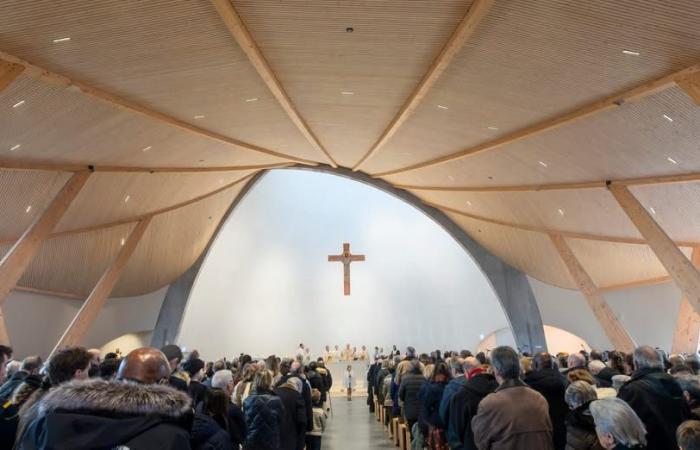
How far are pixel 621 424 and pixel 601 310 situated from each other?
40.8ft

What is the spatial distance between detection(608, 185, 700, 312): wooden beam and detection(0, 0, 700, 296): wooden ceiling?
0.49 m

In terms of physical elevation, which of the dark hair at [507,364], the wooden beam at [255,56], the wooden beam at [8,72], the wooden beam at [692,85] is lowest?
the dark hair at [507,364]

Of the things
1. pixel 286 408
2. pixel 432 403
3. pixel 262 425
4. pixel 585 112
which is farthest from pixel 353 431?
pixel 585 112

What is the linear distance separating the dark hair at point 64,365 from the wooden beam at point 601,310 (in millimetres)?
13397

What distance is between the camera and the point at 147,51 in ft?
23.5

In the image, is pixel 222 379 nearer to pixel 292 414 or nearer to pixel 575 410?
pixel 292 414

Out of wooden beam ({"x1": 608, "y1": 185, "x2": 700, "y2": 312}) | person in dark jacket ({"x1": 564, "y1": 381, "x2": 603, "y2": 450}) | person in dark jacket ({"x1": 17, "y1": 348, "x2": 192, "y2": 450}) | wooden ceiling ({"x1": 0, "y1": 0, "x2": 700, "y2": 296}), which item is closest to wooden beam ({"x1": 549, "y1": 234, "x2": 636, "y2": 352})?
wooden ceiling ({"x1": 0, "y1": 0, "x2": 700, "y2": 296})

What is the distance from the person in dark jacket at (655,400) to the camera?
3.41 meters

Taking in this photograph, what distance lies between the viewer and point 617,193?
1079 centimetres

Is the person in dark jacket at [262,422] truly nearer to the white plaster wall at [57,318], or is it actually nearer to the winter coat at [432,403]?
the winter coat at [432,403]

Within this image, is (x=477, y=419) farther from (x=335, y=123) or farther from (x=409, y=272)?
(x=409, y=272)

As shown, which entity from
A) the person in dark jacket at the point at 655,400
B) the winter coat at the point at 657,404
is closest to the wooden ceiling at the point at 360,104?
the person in dark jacket at the point at 655,400

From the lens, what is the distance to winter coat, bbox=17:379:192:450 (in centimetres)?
175

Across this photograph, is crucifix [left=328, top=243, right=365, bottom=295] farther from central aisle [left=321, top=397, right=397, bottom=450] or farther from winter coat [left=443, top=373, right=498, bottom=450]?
winter coat [left=443, top=373, right=498, bottom=450]
